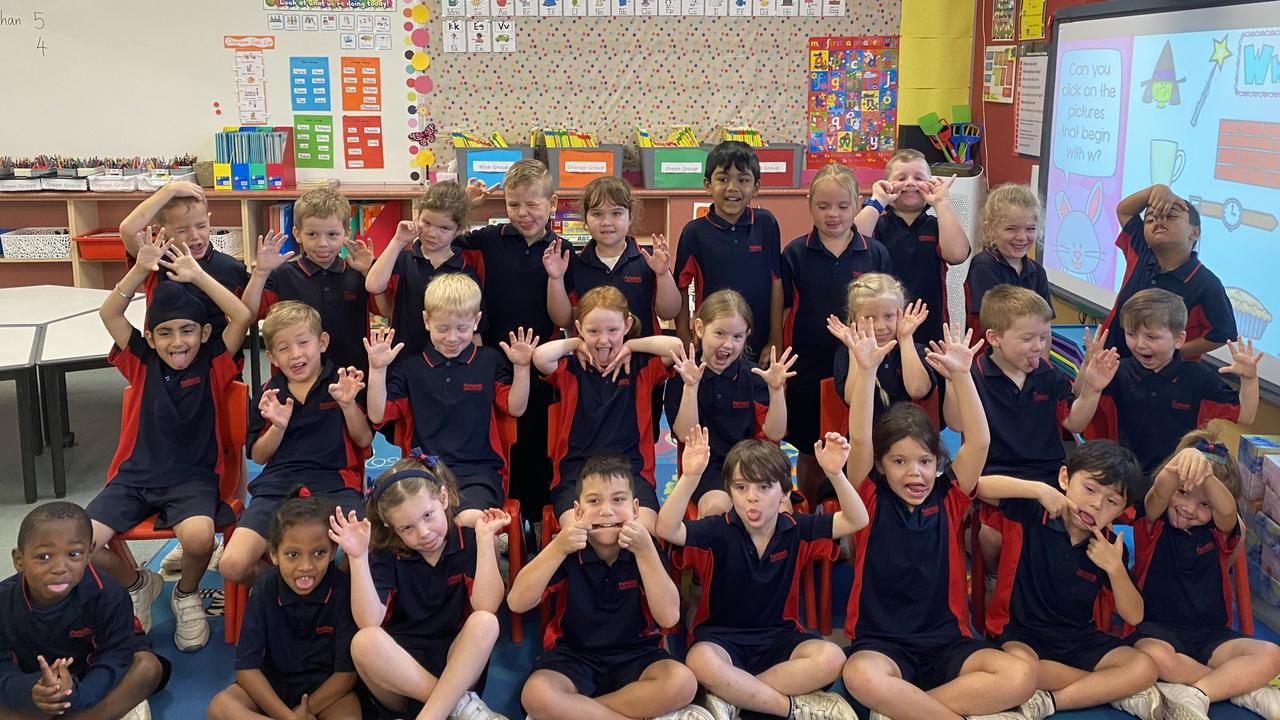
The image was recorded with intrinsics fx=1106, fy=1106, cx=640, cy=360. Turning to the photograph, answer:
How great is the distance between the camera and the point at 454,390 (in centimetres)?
299

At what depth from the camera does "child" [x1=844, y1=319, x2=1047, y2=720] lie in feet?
8.19

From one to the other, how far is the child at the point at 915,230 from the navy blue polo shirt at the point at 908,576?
96 cm

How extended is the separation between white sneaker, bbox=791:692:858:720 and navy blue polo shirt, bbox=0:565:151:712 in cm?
152

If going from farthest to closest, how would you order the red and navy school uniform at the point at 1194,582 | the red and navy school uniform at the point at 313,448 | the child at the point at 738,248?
the child at the point at 738,248 < the red and navy school uniform at the point at 313,448 < the red and navy school uniform at the point at 1194,582

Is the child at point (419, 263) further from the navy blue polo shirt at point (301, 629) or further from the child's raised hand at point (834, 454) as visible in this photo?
the child's raised hand at point (834, 454)

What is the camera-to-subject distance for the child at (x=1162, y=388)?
2951 mm

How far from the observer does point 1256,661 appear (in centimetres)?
257

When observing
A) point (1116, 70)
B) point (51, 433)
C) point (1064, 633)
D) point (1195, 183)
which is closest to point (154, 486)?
point (51, 433)

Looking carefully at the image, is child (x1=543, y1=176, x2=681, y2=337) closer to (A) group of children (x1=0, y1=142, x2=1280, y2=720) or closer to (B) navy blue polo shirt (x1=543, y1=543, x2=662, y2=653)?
(A) group of children (x1=0, y1=142, x2=1280, y2=720)

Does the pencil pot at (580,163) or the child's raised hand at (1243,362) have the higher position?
the pencil pot at (580,163)

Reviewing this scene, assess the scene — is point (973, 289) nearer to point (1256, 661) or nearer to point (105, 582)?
point (1256, 661)

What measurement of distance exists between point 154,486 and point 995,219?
2.53 m

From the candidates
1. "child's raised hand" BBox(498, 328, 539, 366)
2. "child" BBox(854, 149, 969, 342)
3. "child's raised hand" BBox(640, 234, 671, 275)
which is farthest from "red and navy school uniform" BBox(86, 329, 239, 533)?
"child" BBox(854, 149, 969, 342)

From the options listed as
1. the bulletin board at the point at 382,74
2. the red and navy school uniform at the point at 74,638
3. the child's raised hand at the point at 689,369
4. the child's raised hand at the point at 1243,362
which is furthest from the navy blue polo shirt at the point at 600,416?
the bulletin board at the point at 382,74
